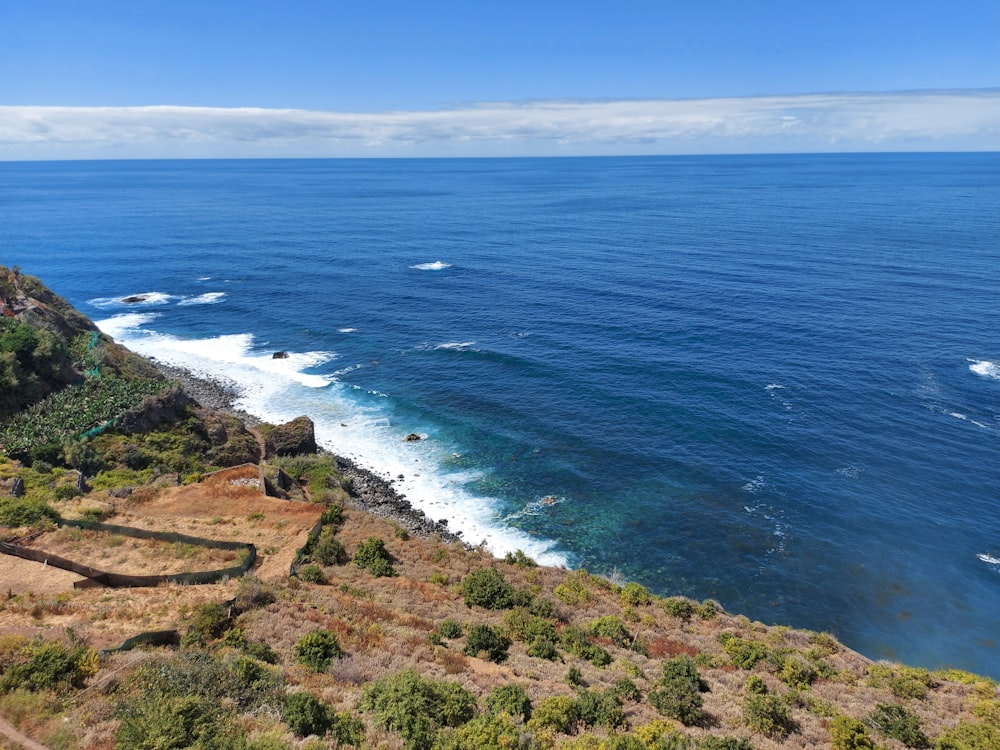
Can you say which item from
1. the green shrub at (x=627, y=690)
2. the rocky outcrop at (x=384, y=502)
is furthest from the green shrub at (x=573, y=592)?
the rocky outcrop at (x=384, y=502)

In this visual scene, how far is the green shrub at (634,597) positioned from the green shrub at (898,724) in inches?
564

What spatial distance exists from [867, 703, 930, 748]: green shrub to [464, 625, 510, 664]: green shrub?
50.1 ft

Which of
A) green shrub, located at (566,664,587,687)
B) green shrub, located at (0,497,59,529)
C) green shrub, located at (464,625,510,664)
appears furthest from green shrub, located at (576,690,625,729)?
green shrub, located at (0,497,59,529)

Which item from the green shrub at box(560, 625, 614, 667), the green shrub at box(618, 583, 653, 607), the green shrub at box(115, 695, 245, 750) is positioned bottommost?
the green shrub at box(618, 583, 653, 607)

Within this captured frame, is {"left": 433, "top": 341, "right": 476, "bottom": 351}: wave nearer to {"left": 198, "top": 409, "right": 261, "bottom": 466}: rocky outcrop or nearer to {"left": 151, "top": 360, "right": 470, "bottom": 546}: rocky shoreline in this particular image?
{"left": 151, "top": 360, "right": 470, "bottom": 546}: rocky shoreline

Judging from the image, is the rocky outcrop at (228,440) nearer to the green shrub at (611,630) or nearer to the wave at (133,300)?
the green shrub at (611,630)

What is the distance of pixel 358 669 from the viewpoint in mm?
23672

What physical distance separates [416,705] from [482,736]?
8.36ft

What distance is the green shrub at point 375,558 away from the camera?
3588 cm

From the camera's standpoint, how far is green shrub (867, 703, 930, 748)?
75.4ft

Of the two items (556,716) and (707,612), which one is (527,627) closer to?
(556,716)

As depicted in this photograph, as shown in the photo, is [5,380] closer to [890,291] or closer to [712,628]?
[712,628]

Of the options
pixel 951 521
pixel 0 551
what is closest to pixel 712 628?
pixel 951 521

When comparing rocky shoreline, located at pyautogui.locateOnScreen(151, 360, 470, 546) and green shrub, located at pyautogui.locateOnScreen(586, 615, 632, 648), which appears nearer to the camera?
green shrub, located at pyautogui.locateOnScreen(586, 615, 632, 648)
